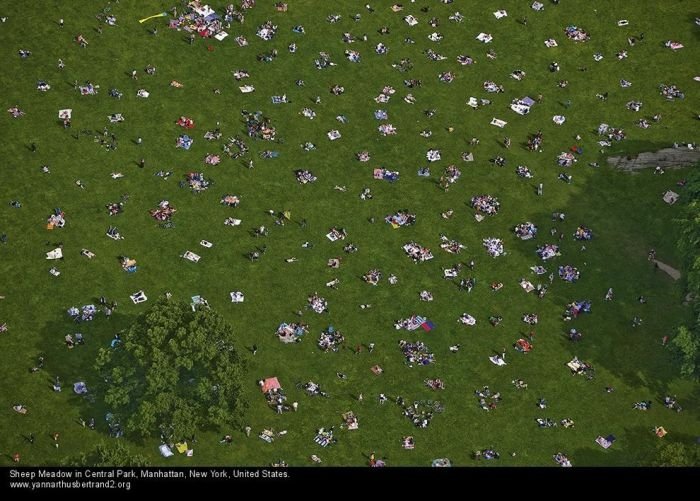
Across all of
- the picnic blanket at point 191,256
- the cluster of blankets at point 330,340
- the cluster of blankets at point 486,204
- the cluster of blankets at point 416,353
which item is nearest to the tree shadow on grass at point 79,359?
the picnic blanket at point 191,256

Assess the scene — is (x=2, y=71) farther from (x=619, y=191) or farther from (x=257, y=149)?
(x=619, y=191)

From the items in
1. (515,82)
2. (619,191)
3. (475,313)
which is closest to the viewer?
(475,313)

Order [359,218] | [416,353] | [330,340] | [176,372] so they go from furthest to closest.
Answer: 1. [359,218]
2. [330,340]
3. [416,353]
4. [176,372]

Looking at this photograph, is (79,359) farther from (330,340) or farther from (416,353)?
(416,353)

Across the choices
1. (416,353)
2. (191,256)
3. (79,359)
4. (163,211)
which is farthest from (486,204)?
(79,359)

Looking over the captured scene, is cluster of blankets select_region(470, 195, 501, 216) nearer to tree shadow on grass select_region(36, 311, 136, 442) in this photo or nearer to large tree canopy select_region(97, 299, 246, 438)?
large tree canopy select_region(97, 299, 246, 438)

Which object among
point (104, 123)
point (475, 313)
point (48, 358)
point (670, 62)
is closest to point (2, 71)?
point (104, 123)
